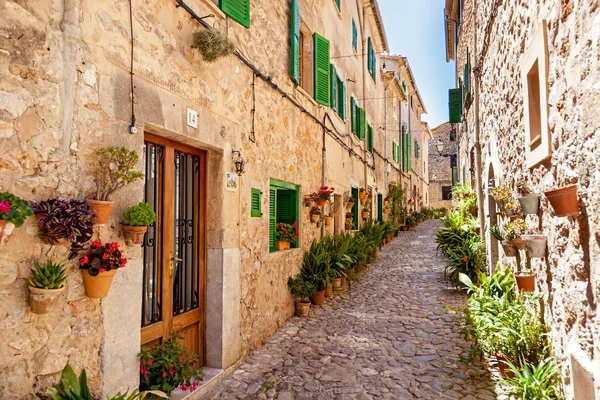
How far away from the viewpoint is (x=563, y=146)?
8.96 ft

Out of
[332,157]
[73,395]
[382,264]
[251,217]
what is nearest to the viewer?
[73,395]

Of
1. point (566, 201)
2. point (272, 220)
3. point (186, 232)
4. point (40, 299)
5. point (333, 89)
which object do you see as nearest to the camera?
point (40, 299)

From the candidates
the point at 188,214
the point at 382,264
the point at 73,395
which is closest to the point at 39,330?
the point at 73,395

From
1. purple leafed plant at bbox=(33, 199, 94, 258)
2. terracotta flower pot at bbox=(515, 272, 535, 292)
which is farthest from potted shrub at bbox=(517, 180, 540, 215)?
purple leafed plant at bbox=(33, 199, 94, 258)

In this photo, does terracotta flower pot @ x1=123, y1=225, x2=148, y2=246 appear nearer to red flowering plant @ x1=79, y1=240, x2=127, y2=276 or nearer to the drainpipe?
red flowering plant @ x1=79, y1=240, x2=127, y2=276

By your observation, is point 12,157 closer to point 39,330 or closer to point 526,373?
point 39,330

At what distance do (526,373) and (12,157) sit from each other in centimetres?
385

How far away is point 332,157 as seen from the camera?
8.84 metres

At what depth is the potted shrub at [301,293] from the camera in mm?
6285

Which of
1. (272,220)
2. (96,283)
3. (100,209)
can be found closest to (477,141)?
(272,220)

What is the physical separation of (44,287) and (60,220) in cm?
39

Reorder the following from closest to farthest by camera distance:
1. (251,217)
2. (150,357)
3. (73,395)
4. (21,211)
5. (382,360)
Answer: (21,211) → (73,395) → (150,357) → (382,360) → (251,217)

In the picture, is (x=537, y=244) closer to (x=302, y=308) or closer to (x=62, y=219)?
(x=62, y=219)

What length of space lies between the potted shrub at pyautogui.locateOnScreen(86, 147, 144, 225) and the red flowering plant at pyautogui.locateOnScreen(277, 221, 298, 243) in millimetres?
3764
